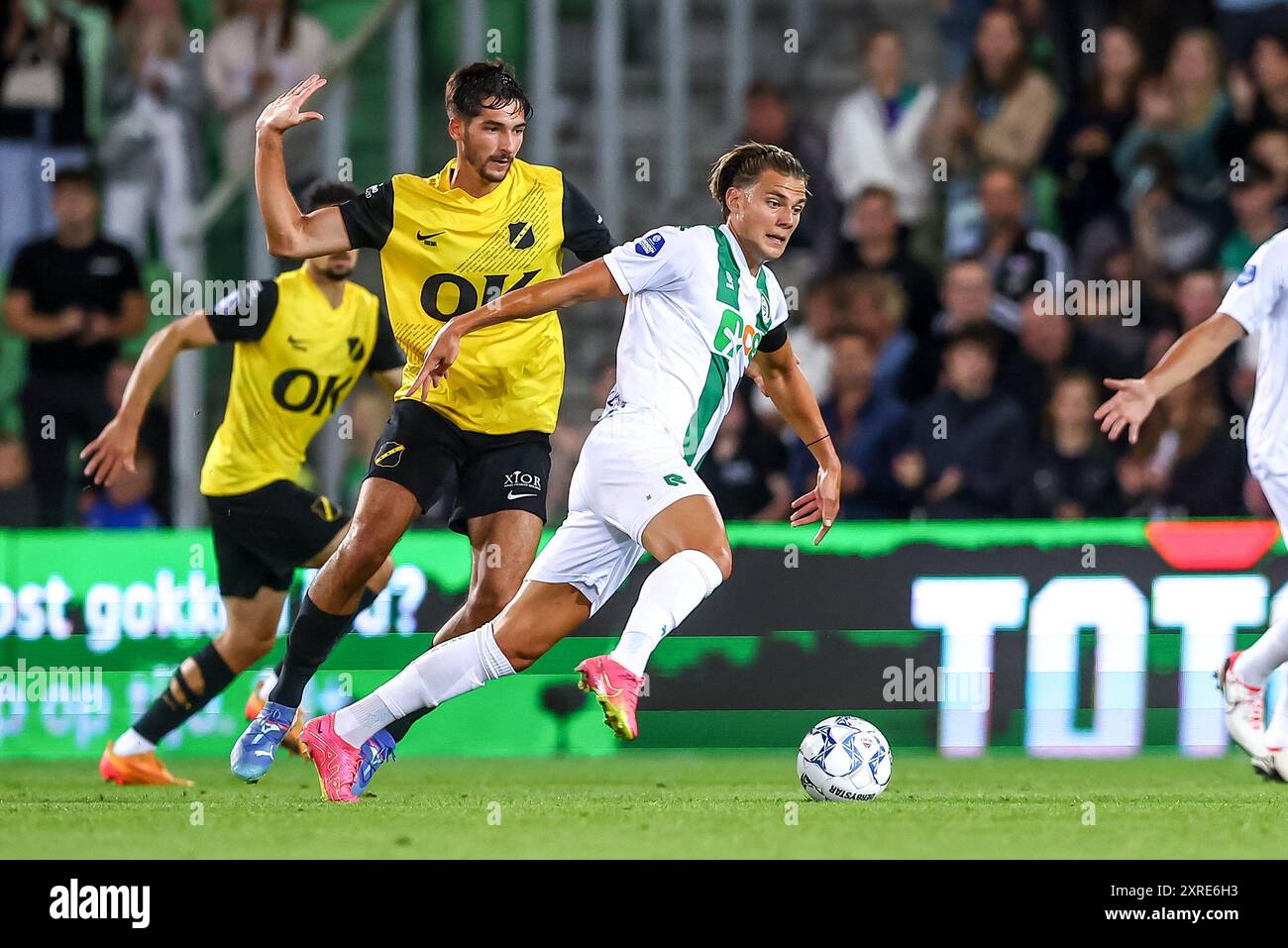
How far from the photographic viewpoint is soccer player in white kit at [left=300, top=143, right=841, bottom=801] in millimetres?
5930

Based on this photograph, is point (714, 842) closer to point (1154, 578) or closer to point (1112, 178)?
point (1154, 578)

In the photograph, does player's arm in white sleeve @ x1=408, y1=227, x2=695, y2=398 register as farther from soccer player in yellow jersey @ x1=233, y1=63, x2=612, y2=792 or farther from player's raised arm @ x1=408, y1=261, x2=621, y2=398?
soccer player in yellow jersey @ x1=233, y1=63, x2=612, y2=792

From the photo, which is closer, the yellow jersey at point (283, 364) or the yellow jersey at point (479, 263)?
the yellow jersey at point (479, 263)

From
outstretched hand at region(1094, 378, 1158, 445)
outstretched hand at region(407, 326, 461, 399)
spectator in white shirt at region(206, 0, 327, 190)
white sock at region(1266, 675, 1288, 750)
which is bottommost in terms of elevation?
white sock at region(1266, 675, 1288, 750)

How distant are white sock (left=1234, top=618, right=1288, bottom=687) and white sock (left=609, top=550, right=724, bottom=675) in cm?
242

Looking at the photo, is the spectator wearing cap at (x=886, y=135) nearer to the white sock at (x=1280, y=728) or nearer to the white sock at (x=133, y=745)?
the white sock at (x=1280, y=728)

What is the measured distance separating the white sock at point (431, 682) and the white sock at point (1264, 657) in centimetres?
280

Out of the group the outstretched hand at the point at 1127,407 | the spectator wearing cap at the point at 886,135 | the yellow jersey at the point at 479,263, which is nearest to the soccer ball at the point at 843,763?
the outstretched hand at the point at 1127,407

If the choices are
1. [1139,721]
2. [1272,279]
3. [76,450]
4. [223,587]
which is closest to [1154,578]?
[1139,721]

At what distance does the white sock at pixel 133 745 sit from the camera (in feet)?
25.9

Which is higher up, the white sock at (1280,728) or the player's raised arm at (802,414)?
the player's raised arm at (802,414)

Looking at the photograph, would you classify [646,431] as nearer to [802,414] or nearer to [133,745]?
[802,414]

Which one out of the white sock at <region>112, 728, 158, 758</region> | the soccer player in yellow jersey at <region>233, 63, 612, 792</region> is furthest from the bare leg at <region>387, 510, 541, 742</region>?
the white sock at <region>112, 728, 158, 758</region>

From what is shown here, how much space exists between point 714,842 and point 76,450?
250 inches
